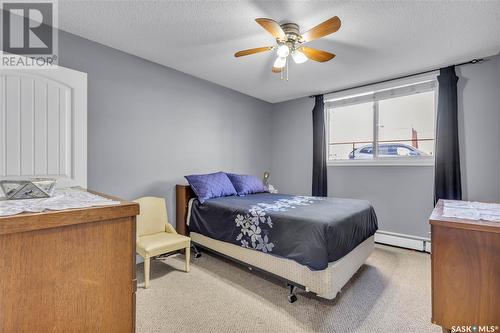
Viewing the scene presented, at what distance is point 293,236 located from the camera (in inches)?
81.0

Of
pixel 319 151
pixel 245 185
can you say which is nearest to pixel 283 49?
pixel 245 185

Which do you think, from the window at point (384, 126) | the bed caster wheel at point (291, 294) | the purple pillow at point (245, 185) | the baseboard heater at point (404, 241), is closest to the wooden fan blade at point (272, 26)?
the purple pillow at point (245, 185)

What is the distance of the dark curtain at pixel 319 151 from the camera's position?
13.4 ft

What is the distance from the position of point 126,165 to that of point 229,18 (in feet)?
6.27

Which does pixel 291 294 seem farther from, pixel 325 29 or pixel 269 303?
pixel 325 29

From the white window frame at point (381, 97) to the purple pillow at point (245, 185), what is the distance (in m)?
1.36

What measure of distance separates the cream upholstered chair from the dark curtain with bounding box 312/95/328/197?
241 cm

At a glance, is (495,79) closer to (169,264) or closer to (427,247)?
(427,247)

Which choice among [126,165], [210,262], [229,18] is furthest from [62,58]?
[210,262]

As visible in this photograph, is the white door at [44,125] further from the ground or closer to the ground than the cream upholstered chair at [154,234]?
further from the ground

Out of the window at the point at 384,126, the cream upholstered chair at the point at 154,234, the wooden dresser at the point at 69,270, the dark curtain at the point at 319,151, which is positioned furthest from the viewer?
the dark curtain at the point at 319,151

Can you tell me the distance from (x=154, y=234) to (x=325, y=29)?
2599 mm

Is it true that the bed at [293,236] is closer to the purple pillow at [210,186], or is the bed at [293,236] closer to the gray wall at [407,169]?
the purple pillow at [210,186]

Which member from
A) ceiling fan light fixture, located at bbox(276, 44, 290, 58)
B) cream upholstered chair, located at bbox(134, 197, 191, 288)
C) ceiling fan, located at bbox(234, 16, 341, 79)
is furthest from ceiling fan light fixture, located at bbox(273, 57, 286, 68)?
cream upholstered chair, located at bbox(134, 197, 191, 288)
